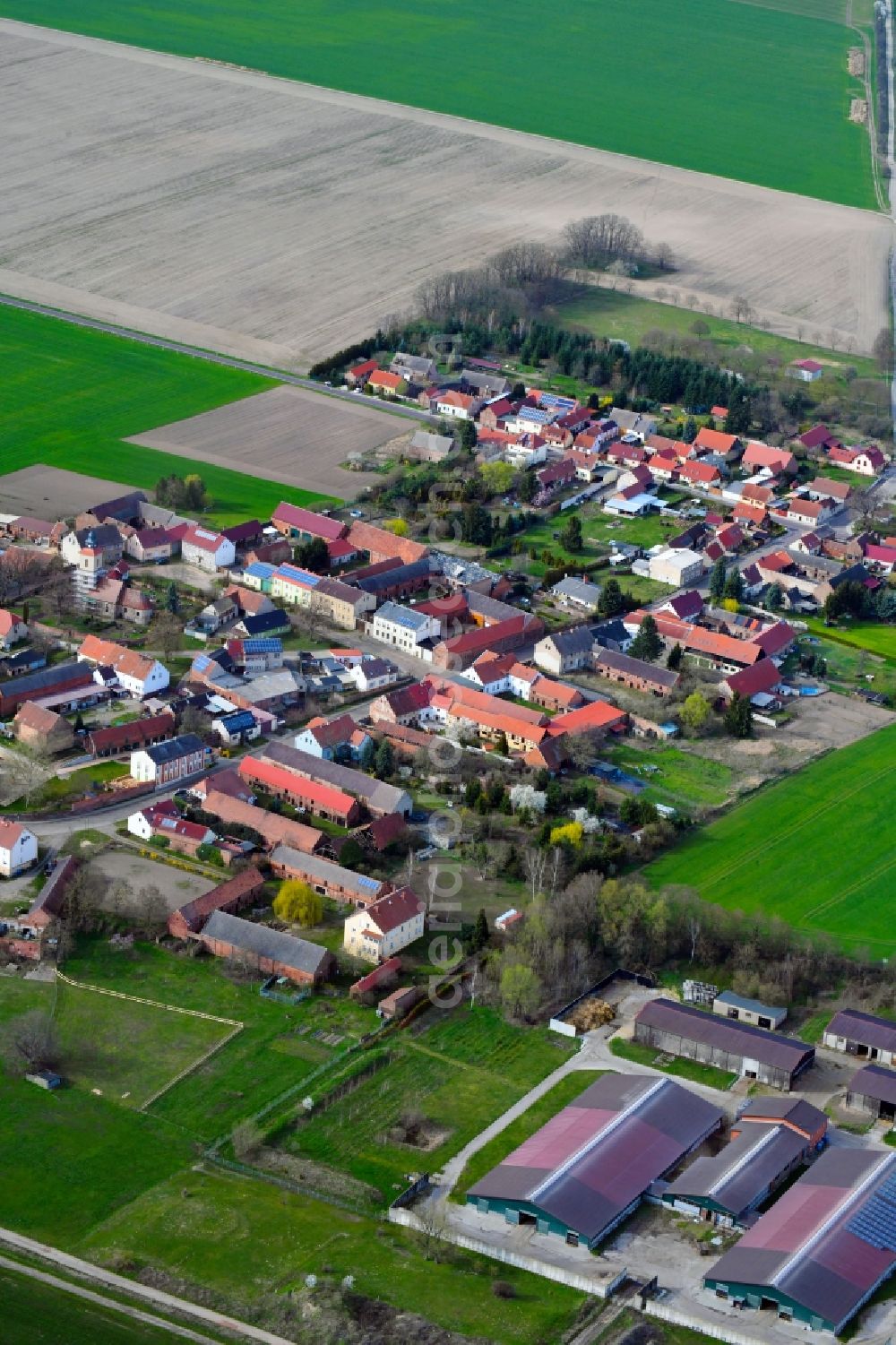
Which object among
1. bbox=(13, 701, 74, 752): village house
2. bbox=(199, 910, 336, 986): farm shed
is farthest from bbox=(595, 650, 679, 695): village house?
bbox=(199, 910, 336, 986): farm shed

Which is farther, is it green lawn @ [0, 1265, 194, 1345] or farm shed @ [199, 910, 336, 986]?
farm shed @ [199, 910, 336, 986]

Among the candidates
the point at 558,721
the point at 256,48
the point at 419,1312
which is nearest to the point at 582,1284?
the point at 419,1312

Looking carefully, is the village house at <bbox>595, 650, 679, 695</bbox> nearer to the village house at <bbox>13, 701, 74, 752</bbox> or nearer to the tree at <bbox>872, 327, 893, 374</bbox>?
the village house at <bbox>13, 701, 74, 752</bbox>

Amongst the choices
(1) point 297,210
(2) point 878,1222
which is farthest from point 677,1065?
(1) point 297,210

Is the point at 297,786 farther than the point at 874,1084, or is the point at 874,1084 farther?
the point at 297,786

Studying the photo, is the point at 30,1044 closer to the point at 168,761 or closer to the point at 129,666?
the point at 168,761

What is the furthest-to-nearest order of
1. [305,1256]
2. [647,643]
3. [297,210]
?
[297,210] → [647,643] → [305,1256]

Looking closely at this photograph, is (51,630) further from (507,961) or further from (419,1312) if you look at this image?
(419,1312)
